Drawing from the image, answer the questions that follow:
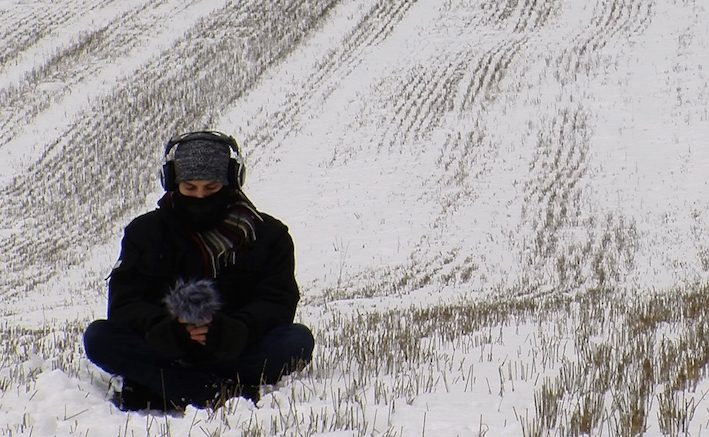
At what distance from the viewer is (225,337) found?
4273mm

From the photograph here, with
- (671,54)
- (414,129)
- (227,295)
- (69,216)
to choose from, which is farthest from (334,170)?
(227,295)

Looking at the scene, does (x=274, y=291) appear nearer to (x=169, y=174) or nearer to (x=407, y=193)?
(x=169, y=174)

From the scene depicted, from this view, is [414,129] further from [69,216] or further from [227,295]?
[227,295]

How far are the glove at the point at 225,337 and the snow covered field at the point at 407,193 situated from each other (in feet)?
1.16

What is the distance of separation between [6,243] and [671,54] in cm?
2017

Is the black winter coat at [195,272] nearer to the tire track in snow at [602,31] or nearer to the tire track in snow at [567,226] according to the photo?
the tire track in snow at [567,226]

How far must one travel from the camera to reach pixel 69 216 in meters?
20.1

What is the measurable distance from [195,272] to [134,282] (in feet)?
1.09

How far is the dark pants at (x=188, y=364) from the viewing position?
432 cm

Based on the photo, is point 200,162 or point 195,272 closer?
point 200,162

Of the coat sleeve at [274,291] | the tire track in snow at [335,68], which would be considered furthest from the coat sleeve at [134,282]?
the tire track in snow at [335,68]

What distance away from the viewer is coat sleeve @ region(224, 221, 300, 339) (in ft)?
15.3

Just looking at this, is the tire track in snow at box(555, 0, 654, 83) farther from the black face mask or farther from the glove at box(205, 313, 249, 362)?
the glove at box(205, 313, 249, 362)

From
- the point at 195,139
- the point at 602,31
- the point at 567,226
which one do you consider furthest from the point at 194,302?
the point at 602,31
